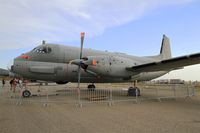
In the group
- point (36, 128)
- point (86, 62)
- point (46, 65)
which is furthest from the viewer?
point (46, 65)

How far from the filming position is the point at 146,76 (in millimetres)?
20703

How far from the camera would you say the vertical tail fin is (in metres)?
26.5

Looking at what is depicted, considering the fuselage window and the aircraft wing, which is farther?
the fuselage window

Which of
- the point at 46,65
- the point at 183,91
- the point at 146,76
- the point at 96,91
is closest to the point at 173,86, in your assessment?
the point at 183,91

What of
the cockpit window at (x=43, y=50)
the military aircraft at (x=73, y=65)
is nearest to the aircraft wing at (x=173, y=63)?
the military aircraft at (x=73, y=65)

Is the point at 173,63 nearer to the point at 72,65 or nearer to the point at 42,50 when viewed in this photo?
the point at 72,65

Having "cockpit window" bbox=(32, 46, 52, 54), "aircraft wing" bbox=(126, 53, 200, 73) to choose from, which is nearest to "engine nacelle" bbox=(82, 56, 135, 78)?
"aircraft wing" bbox=(126, 53, 200, 73)

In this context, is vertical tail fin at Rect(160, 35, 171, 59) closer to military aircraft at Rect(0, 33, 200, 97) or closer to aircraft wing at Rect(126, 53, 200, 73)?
military aircraft at Rect(0, 33, 200, 97)

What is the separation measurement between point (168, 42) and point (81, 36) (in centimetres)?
1549

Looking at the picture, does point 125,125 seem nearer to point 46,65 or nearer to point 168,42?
point 46,65

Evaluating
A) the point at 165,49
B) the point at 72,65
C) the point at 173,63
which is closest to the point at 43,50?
the point at 72,65

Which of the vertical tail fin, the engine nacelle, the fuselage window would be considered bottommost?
the engine nacelle

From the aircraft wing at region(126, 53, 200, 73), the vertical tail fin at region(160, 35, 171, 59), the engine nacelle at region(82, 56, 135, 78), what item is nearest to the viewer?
the aircraft wing at region(126, 53, 200, 73)

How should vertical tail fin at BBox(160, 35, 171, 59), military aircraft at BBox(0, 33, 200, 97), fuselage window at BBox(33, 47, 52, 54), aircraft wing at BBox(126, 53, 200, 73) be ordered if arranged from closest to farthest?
aircraft wing at BBox(126, 53, 200, 73) → military aircraft at BBox(0, 33, 200, 97) → fuselage window at BBox(33, 47, 52, 54) → vertical tail fin at BBox(160, 35, 171, 59)
